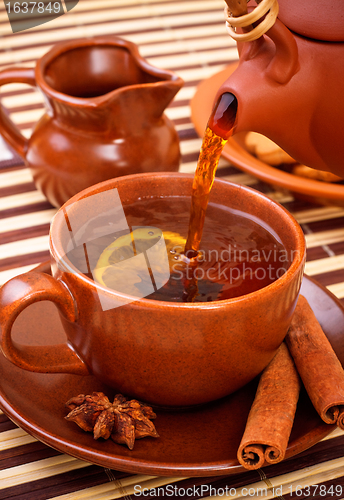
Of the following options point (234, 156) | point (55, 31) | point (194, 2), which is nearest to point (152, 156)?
point (234, 156)

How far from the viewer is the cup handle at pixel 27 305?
61cm

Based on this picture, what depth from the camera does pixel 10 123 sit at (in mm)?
1109

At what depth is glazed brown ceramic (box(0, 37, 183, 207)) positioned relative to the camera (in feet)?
3.21

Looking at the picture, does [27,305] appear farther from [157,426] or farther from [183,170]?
[183,170]

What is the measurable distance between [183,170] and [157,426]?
0.66 m

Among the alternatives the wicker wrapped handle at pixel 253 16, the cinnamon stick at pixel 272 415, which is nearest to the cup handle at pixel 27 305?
the cinnamon stick at pixel 272 415

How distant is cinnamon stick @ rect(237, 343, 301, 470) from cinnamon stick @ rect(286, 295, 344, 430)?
17 mm

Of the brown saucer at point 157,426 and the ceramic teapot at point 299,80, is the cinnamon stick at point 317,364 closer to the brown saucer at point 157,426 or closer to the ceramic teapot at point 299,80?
the brown saucer at point 157,426

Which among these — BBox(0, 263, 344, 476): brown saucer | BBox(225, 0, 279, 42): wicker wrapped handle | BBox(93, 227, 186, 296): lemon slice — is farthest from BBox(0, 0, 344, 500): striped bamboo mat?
BBox(225, 0, 279, 42): wicker wrapped handle

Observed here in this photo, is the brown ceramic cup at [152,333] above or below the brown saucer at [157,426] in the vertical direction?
above

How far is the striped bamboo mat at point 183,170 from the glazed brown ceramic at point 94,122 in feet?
0.34

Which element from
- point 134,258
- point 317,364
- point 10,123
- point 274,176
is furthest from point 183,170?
point 317,364

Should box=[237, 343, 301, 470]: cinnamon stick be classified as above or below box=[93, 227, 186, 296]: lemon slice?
below

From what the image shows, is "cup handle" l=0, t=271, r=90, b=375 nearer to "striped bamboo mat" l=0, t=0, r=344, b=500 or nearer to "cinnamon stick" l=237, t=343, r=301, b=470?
"striped bamboo mat" l=0, t=0, r=344, b=500
